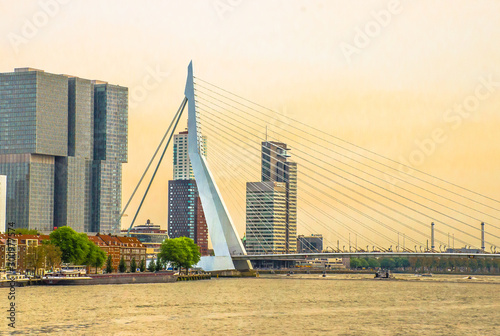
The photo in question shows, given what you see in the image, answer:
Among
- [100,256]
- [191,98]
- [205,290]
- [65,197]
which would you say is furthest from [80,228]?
[205,290]

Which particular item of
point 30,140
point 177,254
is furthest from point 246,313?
point 30,140

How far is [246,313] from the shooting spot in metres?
47.2

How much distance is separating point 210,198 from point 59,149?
73.6 metres

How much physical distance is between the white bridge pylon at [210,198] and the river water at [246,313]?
20.8 meters

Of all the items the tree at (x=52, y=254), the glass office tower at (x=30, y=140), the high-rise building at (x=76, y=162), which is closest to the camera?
the tree at (x=52, y=254)

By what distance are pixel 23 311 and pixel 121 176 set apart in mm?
122790

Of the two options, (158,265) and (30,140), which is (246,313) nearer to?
(158,265)

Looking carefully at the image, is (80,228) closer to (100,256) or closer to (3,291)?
(100,256)

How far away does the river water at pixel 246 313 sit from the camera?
39281 mm

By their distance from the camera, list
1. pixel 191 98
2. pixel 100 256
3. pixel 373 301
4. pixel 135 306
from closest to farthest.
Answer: pixel 135 306 < pixel 373 301 < pixel 191 98 < pixel 100 256

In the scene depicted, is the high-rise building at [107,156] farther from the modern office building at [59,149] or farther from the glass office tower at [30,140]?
the glass office tower at [30,140]

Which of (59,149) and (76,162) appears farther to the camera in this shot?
(76,162)

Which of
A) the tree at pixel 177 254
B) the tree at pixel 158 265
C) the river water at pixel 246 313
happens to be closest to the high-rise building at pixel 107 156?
the tree at pixel 158 265

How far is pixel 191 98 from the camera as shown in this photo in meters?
87.2
